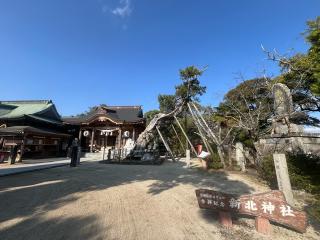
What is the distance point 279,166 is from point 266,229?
1691 millimetres

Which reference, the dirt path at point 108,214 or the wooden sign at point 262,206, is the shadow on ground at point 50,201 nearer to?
the dirt path at point 108,214

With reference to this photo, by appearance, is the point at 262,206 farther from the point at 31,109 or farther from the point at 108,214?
the point at 31,109

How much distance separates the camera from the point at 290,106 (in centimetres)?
1030

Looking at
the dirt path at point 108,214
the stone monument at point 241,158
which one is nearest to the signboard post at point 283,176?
the dirt path at point 108,214

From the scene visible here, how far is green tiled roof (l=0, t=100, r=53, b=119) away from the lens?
2049 centimetres

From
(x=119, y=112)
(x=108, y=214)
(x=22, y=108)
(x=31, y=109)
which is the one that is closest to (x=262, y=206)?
(x=108, y=214)

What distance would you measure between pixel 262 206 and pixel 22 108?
2587 cm

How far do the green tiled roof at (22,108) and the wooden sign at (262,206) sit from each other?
2072 cm

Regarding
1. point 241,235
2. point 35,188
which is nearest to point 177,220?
point 241,235

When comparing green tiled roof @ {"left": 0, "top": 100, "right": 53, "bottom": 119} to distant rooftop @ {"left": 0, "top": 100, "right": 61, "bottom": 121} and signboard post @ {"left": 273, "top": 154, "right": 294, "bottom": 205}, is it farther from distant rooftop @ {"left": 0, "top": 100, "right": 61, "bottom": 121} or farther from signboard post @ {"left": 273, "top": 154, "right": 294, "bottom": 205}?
signboard post @ {"left": 273, "top": 154, "right": 294, "bottom": 205}

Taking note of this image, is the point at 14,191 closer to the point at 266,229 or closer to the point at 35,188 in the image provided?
the point at 35,188

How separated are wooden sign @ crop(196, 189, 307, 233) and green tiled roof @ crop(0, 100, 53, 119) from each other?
20724 mm

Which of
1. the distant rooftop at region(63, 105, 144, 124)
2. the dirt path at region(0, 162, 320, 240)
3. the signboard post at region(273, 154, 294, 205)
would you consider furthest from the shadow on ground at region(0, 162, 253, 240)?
the distant rooftop at region(63, 105, 144, 124)

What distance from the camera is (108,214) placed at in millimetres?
4660
